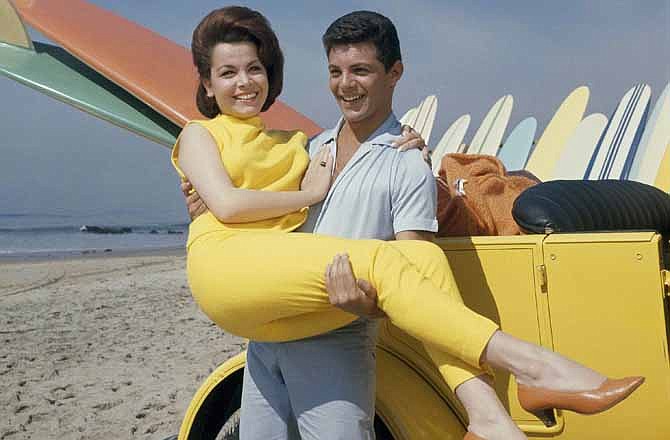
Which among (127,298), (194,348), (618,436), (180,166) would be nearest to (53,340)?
(194,348)

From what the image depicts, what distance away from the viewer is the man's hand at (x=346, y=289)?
1.64 meters

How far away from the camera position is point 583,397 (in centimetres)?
151

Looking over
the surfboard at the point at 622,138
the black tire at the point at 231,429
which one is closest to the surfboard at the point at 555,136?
the surfboard at the point at 622,138

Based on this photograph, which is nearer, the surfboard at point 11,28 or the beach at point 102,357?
the beach at point 102,357

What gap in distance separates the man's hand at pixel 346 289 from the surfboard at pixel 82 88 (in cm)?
244

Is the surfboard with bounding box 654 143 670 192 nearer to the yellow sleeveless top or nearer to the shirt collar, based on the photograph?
the shirt collar

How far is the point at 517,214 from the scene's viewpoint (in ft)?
7.43

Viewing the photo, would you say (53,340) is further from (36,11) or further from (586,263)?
(586,263)

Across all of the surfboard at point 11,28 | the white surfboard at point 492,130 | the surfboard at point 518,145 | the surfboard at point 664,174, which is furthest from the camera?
the surfboard at point 11,28

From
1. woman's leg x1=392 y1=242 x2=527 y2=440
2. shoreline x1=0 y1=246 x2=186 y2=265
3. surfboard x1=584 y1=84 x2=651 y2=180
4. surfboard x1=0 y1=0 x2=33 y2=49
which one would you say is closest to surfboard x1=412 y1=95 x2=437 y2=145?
surfboard x1=584 y1=84 x2=651 y2=180

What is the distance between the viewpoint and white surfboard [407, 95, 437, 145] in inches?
230

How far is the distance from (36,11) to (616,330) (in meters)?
5.08

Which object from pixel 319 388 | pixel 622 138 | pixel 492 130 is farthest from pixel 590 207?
pixel 492 130

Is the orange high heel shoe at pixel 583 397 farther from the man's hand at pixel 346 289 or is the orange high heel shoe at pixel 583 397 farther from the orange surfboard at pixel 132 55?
the orange surfboard at pixel 132 55
